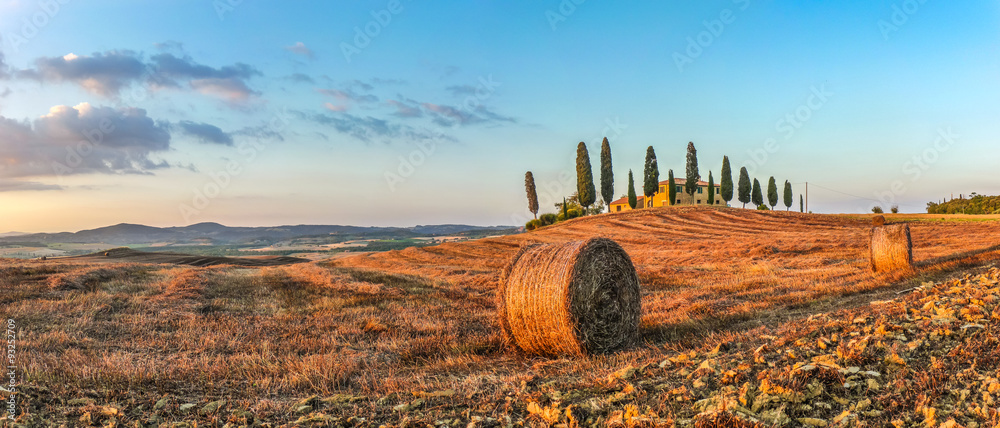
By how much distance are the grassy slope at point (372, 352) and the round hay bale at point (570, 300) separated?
40 centimetres

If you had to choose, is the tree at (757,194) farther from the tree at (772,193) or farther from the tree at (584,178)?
the tree at (584,178)

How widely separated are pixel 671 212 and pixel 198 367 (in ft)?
179

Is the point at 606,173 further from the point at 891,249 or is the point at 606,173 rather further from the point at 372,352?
the point at 372,352

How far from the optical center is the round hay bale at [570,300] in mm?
6855

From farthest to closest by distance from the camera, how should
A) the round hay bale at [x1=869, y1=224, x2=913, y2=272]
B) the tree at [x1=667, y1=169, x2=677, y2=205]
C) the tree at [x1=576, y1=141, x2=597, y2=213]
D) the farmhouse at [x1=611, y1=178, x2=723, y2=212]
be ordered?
the farmhouse at [x1=611, y1=178, x2=723, y2=212], the tree at [x1=667, y1=169, x2=677, y2=205], the tree at [x1=576, y1=141, x2=597, y2=213], the round hay bale at [x1=869, y1=224, x2=913, y2=272]

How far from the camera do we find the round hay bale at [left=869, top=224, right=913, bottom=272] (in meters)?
13.7

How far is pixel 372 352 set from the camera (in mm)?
6773

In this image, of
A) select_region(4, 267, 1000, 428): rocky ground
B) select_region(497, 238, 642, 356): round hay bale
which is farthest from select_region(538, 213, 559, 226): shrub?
select_region(4, 267, 1000, 428): rocky ground

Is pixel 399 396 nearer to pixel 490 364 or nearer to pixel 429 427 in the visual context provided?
pixel 429 427

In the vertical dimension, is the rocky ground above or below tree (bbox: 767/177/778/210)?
below

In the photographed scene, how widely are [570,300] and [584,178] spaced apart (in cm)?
5434

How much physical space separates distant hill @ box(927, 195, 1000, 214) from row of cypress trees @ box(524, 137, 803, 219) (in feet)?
81.2

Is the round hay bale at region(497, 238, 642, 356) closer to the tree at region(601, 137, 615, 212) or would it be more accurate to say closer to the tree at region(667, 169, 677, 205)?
the tree at region(601, 137, 615, 212)

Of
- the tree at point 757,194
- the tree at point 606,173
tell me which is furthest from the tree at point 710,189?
the tree at point 606,173
